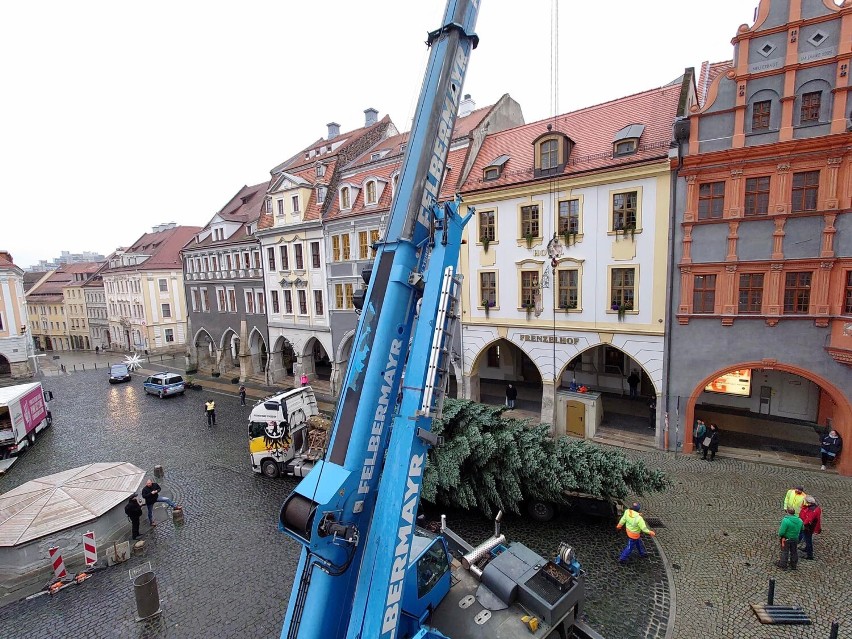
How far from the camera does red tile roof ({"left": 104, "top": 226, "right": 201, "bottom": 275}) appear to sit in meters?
47.2

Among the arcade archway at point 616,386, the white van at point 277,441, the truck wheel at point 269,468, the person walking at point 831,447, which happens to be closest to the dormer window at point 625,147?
the arcade archway at point 616,386

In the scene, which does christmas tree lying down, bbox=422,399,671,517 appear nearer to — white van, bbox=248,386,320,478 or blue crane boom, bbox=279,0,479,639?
blue crane boom, bbox=279,0,479,639

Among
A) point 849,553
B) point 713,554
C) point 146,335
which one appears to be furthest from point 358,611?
point 146,335

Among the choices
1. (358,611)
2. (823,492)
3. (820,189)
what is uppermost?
(820,189)

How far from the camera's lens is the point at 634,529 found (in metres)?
9.09

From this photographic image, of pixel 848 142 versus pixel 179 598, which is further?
pixel 848 142

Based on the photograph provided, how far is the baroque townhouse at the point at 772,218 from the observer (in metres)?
12.9

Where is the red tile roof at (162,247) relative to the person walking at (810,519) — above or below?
above

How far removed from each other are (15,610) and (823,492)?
66.3 ft

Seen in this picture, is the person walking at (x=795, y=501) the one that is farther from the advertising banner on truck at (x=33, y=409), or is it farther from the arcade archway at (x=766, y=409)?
the advertising banner on truck at (x=33, y=409)

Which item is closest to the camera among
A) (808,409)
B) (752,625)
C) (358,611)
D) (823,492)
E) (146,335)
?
(358,611)

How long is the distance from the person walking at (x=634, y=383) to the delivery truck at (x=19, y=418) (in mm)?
26866

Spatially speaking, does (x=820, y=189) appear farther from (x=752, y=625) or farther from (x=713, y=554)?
(x=752, y=625)

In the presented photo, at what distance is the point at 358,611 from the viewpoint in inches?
180
